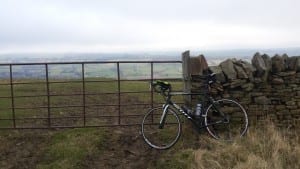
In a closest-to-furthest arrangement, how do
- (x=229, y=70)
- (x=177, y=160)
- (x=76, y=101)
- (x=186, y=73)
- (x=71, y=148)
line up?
(x=177, y=160) < (x=71, y=148) < (x=229, y=70) < (x=186, y=73) < (x=76, y=101)

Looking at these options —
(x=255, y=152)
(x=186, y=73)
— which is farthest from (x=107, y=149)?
(x=255, y=152)

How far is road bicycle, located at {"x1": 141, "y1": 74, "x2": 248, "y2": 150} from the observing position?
9.27 m

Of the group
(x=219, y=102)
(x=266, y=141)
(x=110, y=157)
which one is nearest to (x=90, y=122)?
(x=110, y=157)

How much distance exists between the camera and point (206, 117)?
9.37m

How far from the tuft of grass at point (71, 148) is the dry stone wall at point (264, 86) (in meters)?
2.34

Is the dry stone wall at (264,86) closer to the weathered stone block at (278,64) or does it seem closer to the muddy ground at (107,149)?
the weathered stone block at (278,64)

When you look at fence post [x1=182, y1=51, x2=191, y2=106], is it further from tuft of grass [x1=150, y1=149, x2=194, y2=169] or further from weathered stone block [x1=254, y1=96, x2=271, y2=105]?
tuft of grass [x1=150, y1=149, x2=194, y2=169]

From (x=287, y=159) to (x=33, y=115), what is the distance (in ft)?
22.9

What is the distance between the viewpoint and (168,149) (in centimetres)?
904

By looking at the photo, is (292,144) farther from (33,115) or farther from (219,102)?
(33,115)

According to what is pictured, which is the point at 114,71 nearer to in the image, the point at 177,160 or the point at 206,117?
the point at 206,117

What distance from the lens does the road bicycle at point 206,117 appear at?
30.4 feet

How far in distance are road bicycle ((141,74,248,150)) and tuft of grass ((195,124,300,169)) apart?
0.41 meters

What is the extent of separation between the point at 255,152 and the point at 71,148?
3412mm
